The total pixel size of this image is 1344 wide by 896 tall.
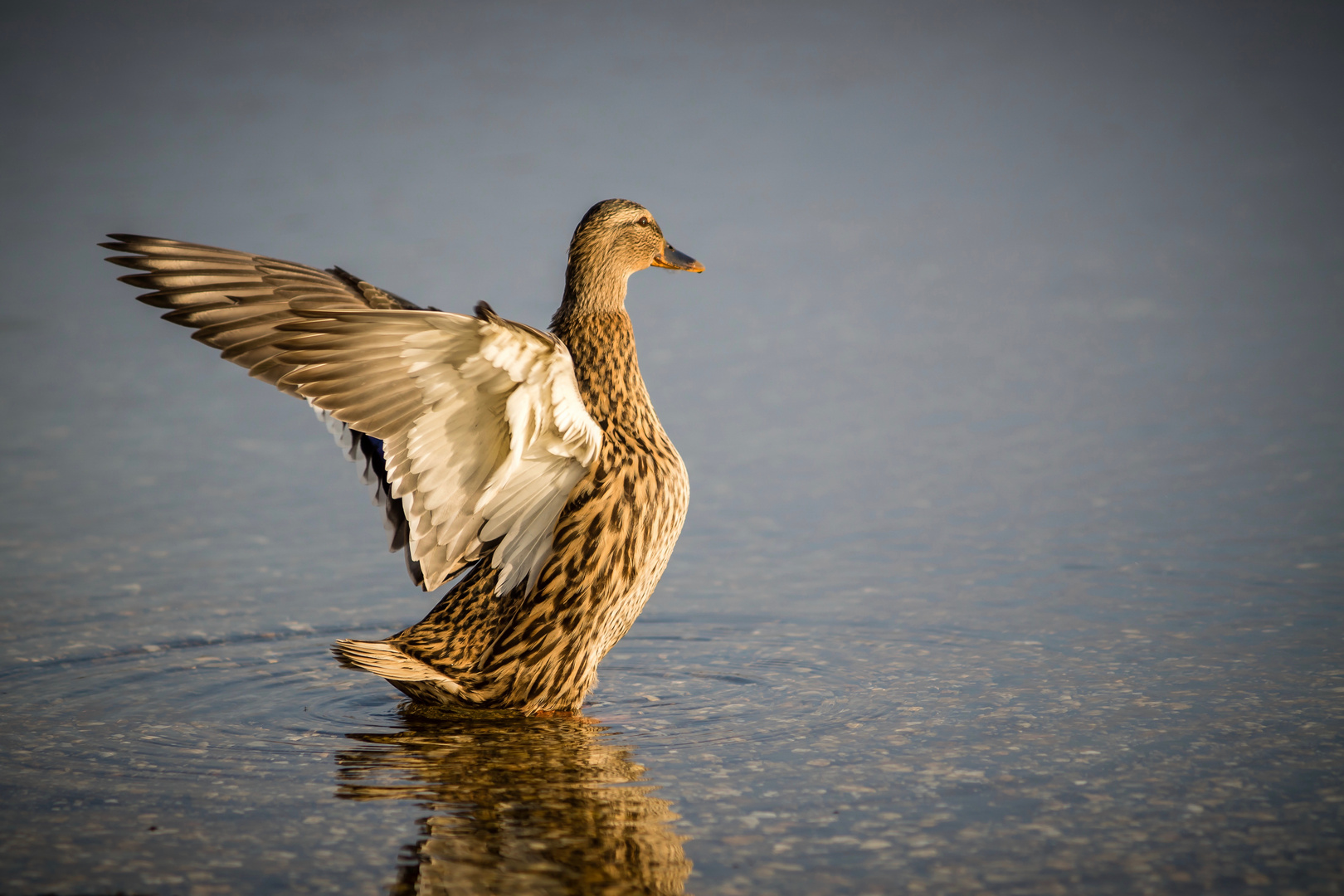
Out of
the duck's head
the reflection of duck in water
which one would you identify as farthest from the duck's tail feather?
the duck's head

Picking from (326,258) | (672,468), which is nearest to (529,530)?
Result: (672,468)

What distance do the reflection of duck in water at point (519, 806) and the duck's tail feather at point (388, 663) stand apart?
0.60ft

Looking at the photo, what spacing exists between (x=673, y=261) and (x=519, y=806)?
2.68m

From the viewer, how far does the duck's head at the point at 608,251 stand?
5.36 m

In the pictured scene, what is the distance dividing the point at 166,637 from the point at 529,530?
188 cm

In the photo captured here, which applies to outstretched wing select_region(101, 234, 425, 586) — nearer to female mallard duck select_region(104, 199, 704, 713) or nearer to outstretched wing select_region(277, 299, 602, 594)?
female mallard duck select_region(104, 199, 704, 713)

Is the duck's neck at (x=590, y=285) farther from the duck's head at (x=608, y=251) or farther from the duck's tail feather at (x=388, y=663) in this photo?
the duck's tail feather at (x=388, y=663)

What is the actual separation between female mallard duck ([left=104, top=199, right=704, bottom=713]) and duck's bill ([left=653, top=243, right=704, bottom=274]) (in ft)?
0.93

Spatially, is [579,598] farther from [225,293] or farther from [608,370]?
[225,293]

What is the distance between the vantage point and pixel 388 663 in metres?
4.56

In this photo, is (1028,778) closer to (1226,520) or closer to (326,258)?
(1226,520)

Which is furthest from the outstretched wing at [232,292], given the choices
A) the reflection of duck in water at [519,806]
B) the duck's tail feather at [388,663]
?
the reflection of duck in water at [519,806]

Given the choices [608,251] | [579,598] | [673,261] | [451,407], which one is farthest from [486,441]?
[673,261]

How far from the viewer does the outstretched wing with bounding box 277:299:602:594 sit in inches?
161
